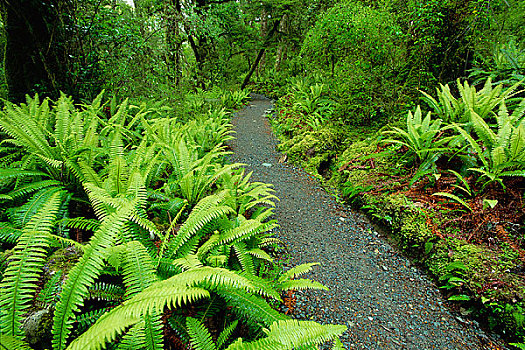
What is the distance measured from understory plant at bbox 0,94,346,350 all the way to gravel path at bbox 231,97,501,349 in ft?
1.34

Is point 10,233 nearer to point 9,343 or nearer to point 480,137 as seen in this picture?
point 9,343

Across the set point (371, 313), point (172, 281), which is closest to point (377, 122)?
point (371, 313)

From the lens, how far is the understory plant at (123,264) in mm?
1120

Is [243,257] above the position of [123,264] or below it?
below

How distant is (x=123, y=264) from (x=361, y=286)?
7.52 ft

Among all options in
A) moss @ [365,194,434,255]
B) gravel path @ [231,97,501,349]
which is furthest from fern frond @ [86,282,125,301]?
moss @ [365,194,434,255]

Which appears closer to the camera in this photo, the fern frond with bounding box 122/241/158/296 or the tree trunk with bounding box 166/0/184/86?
the fern frond with bounding box 122/241/158/296

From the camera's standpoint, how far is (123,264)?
1.71 m

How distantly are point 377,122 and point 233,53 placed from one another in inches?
389

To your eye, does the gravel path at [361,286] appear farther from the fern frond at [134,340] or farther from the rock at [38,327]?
the rock at [38,327]

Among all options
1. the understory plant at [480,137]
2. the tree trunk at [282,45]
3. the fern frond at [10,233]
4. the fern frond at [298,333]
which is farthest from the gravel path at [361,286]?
the tree trunk at [282,45]

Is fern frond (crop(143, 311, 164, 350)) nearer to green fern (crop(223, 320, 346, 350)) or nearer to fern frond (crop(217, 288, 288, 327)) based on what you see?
green fern (crop(223, 320, 346, 350))

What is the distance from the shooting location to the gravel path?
2098mm

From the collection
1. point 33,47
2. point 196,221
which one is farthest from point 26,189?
point 33,47
